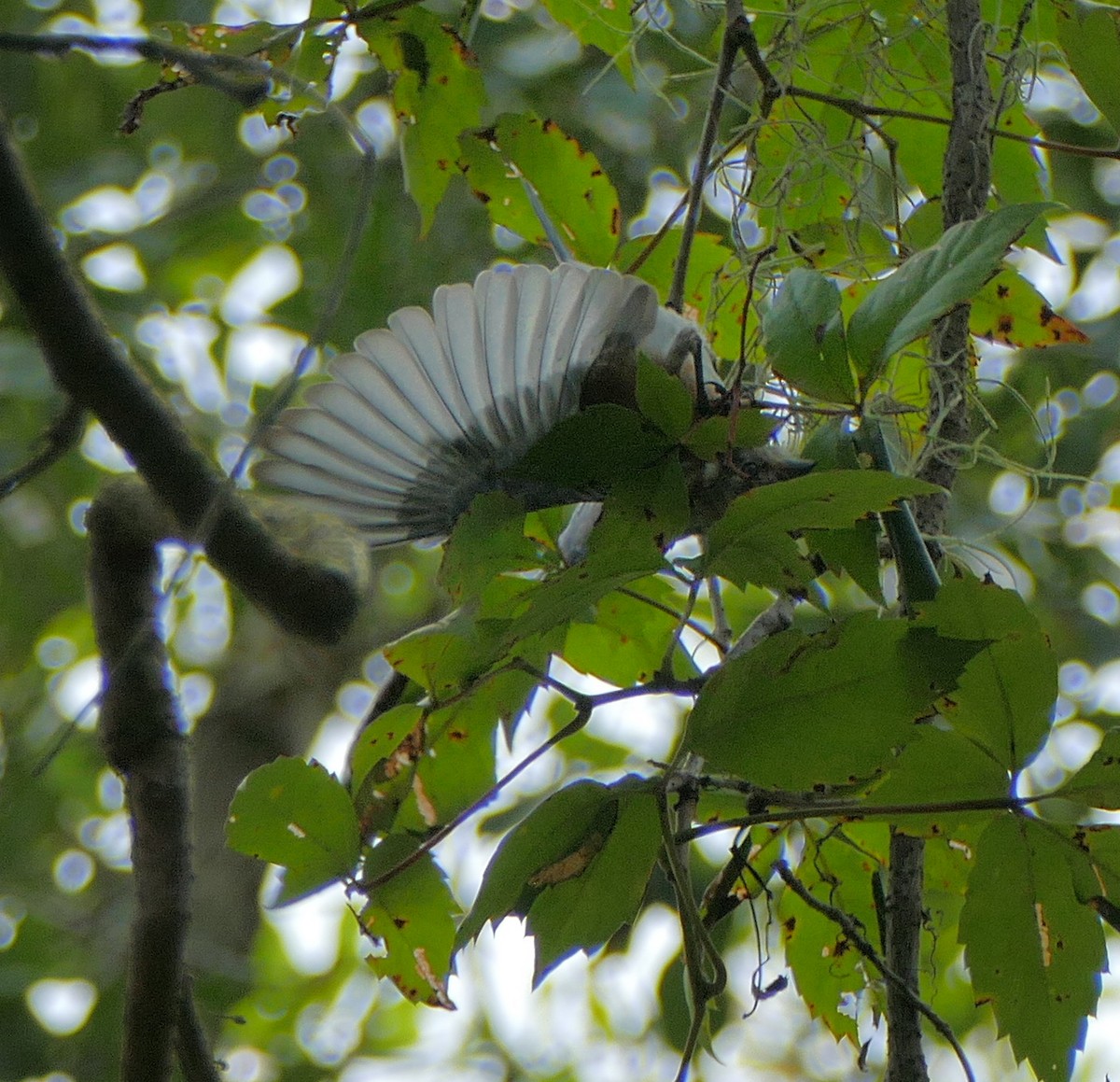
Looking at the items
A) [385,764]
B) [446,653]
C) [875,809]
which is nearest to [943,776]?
[875,809]

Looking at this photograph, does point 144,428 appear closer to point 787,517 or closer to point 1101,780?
point 787,517

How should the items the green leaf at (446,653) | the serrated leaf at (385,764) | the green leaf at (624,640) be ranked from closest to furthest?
the green leaf at (446,653) → the serrated leaf at (385,764) → the green leaf at (624,640)

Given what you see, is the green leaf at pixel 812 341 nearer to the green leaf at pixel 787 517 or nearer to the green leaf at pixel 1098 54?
the green leaf at pixel 787 517

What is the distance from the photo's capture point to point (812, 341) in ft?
2.20

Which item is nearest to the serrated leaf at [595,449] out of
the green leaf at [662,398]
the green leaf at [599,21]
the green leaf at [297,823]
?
the green leaf at [662,398]

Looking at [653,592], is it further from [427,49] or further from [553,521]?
[427,49]

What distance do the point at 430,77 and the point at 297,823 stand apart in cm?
56

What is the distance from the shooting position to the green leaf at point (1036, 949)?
67 centimetres

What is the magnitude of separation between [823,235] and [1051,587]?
1770mm

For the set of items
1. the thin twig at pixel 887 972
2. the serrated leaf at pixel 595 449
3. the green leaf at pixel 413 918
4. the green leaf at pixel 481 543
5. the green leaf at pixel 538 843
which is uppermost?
the serrated leaf at pixel 595 449

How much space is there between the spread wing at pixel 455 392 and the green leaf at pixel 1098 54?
27cm

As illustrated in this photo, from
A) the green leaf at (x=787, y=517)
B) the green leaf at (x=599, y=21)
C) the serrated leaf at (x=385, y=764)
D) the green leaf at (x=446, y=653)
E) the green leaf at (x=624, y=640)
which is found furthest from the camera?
the green leaf at (x=599, y=21)

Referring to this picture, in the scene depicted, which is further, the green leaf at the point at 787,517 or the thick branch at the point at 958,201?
the thick branch at the point at 958,201

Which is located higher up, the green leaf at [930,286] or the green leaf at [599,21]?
the green leaf at [599,21]
